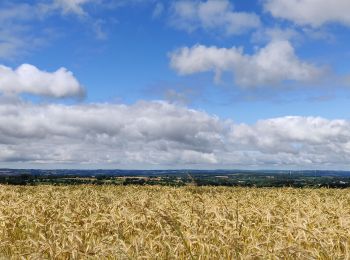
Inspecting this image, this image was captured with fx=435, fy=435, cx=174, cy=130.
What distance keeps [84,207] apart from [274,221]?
17.4ft

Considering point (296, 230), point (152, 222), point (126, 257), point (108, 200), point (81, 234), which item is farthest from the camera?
point (108, 200)

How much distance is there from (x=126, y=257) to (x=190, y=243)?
1760mm

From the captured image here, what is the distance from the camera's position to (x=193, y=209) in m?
10.4

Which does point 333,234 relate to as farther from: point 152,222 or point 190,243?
point 152,222

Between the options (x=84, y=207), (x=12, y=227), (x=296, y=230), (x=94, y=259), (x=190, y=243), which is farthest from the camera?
(x=84, y=207)

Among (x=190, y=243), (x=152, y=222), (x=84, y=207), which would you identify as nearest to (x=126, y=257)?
(x=190, y=243)

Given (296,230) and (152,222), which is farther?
(152,222)

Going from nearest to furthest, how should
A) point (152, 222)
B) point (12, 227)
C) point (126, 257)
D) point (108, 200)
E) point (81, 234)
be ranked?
1. point (126, 257)
2. point (81, 234)
3. point (152, 222)
4. point (12, 227)
5. point (108, 200)

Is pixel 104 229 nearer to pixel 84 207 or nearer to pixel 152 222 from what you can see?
pixel 152 222

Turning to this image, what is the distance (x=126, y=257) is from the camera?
5.53 m

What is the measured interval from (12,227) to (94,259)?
5.11 m

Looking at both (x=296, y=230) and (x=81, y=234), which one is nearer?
(x=296, y=230)

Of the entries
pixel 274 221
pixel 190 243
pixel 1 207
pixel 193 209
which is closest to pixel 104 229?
pixel 193 209

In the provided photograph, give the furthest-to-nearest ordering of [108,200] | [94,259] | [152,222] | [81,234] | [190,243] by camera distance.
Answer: [108,200]
[152,222]
[81,234]
[190,243]
[94,259]
